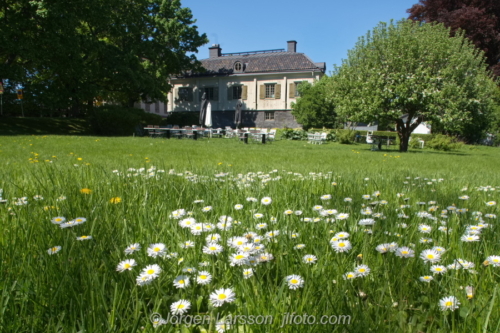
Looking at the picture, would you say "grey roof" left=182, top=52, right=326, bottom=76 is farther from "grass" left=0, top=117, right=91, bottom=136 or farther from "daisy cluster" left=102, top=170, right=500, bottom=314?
"daisy cluster" left=102, top=170, right=500, bottom=314

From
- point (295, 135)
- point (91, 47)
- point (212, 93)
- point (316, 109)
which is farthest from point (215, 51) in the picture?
point (91, 47)

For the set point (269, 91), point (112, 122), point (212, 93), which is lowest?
point (112, 122)

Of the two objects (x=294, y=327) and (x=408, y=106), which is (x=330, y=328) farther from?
(x=408, y=106)

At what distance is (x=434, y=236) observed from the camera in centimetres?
174

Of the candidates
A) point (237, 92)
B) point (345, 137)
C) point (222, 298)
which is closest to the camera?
point (222, 298)

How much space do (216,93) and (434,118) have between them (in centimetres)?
2750

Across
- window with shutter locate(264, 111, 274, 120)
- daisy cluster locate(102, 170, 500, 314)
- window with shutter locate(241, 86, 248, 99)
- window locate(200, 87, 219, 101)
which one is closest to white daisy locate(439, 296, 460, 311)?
daisy cluster locate(102, 170, 500, 314)

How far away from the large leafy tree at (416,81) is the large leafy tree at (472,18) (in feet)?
30.2

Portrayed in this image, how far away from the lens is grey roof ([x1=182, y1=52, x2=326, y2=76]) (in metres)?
35.5

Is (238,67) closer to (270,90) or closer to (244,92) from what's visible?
(244,92)

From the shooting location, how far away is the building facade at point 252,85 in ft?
118

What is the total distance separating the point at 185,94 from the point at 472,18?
28.5m

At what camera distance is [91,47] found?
21.0 m

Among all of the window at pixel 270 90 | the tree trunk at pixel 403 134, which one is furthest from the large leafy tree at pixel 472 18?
the window at pixel 270 90
